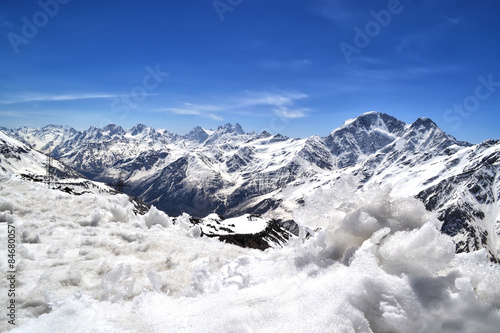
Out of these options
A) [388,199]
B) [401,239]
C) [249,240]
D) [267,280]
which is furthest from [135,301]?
[249,240]

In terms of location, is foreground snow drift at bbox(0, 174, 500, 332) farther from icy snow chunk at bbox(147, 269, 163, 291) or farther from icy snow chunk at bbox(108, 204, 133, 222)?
icy snow chunk at bbox(108, 204, 133, 222)

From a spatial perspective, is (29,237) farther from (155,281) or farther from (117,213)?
(155,281)

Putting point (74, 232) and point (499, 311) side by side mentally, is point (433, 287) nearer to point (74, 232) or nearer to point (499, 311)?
point (499, 311)

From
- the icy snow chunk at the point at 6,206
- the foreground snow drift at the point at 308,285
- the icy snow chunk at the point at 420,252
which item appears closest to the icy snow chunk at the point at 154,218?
the foreground snow drift at the point at 308,285

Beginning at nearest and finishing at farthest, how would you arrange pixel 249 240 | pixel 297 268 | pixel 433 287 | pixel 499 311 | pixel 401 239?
pixel 499 311, pixel 433 287, pixel 401 239, pixel 297 268, pixel 249 240

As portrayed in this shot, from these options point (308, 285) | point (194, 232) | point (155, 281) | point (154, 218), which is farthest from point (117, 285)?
point (154, 218)
